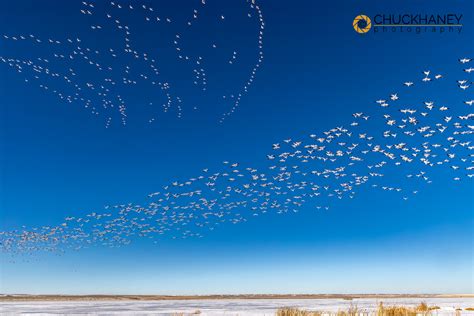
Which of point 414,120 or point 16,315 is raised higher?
point 414,120

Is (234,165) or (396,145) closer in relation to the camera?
(396,145)

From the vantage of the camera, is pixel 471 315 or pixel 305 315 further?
pixel 471 315

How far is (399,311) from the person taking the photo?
2053cm

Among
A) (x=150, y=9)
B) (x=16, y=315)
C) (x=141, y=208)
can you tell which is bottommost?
(x=16, y=315)

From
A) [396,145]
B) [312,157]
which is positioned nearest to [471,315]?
[396,145]

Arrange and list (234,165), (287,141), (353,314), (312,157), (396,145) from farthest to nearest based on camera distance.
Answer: (312,157), (234,165), (396,145), (287,141), (353,314)

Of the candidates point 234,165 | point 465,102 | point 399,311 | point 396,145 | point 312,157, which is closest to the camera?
point 399,311

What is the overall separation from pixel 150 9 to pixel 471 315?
2358 cm

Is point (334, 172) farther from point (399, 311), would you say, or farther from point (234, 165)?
point (399, 311)

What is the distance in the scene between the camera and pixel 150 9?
20.7 meters

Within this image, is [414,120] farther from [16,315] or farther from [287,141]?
[16,315]

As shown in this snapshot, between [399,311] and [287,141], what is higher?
[287,141]

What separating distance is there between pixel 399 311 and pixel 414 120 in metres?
14.0

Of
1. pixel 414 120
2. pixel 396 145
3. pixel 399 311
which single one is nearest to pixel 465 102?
pixel 414 120
